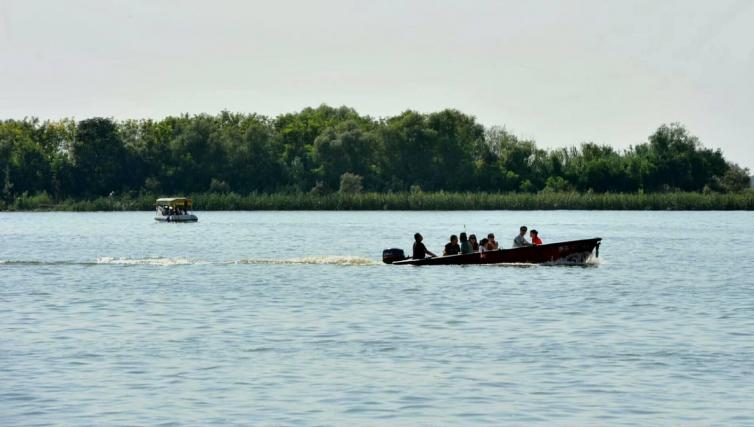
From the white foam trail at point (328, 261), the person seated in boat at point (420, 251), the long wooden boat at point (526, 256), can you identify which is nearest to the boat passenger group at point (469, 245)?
the person seated in boat at point (420, 251)

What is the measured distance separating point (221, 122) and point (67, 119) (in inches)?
805

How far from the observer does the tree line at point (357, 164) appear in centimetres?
15450

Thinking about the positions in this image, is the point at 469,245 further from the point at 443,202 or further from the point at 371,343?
the point at 443,202

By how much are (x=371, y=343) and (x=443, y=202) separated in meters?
105

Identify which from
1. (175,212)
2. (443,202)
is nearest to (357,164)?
(443,202)

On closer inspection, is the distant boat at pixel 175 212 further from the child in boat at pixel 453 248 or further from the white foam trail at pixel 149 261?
the child in boat at pixel 453 248

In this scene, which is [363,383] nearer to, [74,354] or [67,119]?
[74,354]

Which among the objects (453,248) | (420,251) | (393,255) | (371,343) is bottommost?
(371,343)

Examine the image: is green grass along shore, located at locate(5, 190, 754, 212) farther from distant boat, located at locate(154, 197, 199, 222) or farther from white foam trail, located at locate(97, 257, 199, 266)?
white foam trail, located at locate(97, 257, 199, 266)

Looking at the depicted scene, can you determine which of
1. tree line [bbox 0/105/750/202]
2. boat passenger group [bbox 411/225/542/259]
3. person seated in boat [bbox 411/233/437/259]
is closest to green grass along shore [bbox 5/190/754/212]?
tree line [bbox 0/105/750/202]

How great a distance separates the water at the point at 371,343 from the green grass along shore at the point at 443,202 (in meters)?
73.3

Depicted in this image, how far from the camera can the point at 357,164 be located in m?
162

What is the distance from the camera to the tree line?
154 m

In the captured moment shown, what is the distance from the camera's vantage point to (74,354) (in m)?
26.4
